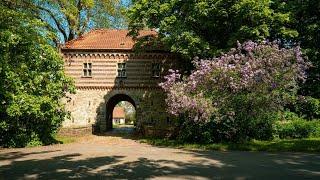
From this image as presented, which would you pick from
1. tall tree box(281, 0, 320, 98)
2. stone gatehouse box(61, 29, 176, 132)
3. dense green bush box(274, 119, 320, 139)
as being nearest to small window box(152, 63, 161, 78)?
stone gatehouse box(61, 29, 176, 132)

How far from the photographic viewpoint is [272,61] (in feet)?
85.3

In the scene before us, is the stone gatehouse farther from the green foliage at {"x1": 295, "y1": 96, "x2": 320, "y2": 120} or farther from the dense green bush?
the green foliage at {"x1": 295, "y1": 96, "x2": 320, "y2": 120}

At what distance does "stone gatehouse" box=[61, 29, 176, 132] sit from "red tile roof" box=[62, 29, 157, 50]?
0.10 m

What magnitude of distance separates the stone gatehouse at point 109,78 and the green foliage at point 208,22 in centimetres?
673

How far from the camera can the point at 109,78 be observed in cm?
4153

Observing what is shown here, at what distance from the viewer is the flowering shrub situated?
84.9 feet

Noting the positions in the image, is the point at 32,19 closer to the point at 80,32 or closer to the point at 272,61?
the point at 272,61

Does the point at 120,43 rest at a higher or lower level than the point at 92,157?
higher

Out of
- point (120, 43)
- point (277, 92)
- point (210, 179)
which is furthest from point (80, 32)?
point (210, 179)

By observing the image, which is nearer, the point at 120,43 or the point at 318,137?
the point at 318,137

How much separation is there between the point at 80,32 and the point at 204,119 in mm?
25714

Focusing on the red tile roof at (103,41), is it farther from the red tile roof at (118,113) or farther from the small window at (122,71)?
the red tile roof at (118,113)

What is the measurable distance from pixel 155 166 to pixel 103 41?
2735 cm

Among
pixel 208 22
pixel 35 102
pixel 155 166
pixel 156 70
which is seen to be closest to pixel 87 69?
pixel 156 70
